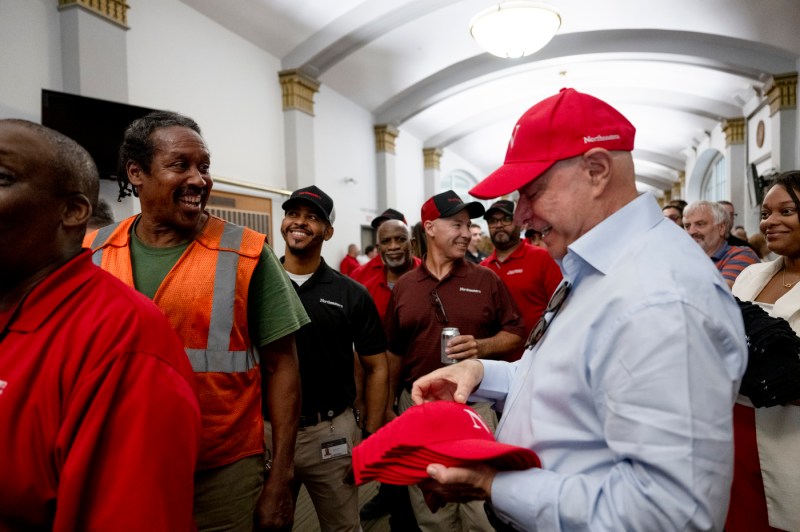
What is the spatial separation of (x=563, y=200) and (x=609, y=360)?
38cm

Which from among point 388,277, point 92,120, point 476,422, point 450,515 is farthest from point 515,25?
point 476,422

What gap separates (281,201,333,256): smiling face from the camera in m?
2.64

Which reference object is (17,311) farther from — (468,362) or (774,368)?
(774,368)

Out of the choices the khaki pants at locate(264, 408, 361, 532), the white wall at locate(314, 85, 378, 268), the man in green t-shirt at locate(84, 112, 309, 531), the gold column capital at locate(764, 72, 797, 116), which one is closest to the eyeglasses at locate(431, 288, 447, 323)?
the khaki pants at locate(264, 408, 361, 532)

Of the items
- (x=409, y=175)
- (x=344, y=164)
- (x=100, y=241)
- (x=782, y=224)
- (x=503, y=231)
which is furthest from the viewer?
(x=409, y=175)

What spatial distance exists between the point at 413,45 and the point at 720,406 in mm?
8686

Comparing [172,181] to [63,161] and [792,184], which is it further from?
[792,184]

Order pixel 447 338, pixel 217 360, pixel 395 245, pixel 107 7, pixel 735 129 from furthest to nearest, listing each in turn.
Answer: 1. pixel 735 129
2. pixel 107 7
3. pixel 395 245
4. pixel 447 338
5. pixel 217 360

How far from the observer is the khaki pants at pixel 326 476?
2344 mm

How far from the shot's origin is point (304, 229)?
266 cm

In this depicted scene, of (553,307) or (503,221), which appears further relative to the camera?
(503,221)

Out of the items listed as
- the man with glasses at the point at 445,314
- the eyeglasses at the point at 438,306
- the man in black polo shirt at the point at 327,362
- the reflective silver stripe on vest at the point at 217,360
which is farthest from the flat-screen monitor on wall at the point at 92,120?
the reflective silver stripe on vest at the point at 217,360

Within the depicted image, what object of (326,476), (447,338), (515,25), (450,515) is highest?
(515,25)

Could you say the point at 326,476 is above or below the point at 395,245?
below
